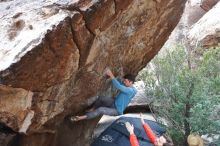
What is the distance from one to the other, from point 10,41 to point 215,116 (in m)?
5.19

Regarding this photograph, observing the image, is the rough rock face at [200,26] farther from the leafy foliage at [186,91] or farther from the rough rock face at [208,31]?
the leafy foliage at [186,91]

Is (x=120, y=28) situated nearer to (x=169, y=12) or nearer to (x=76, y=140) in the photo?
(x=169, y=12)

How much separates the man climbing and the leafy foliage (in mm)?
1557

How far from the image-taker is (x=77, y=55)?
238 inches

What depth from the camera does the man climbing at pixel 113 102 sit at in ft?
24.6

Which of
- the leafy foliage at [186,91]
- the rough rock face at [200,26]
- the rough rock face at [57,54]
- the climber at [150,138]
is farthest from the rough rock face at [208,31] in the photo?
the rough rock face at [57,54]

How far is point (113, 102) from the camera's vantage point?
26.2ft

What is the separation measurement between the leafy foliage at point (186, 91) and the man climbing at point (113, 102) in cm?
156

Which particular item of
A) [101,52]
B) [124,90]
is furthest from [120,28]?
[124,90]

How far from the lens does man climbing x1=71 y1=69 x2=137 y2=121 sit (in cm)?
748

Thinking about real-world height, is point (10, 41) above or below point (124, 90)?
above

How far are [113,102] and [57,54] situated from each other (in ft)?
8.33

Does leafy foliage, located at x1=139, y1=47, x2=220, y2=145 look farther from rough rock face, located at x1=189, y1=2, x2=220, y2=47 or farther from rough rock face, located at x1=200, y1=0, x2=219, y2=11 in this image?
rough rock face, located at x1=200, y1=0, x2=219, y2=11

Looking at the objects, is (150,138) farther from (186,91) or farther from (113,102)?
(186,91)
